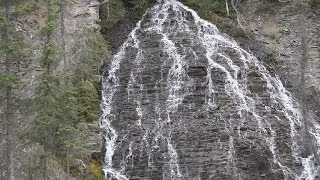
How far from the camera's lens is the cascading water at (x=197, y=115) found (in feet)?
52.5

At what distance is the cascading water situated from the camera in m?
16.0

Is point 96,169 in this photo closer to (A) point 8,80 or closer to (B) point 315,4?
(A) point 8,80

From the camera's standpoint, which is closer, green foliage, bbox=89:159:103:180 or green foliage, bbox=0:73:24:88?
green foliage, bbox=0:73:24:88

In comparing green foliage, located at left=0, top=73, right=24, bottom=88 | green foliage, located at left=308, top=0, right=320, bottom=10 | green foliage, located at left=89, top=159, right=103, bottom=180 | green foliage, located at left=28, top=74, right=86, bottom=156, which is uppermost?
green foliage, located at left=308, top=0, right=320, bottom=10

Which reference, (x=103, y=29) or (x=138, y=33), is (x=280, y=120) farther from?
(x=103, y=29)

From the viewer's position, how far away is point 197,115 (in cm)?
1781

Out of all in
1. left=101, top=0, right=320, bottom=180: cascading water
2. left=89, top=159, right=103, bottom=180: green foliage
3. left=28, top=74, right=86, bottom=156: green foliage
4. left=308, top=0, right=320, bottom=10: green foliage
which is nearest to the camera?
left=28, top=74, right=86, bottom=156: green foliage

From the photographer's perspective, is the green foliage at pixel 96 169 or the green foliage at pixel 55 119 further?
the green foliage at pixel 96 169

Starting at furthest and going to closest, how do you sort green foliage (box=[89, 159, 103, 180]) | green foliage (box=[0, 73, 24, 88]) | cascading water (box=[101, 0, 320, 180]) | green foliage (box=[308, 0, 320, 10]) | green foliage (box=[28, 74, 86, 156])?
green foliage (box=[308, 0, 320, 10]) → cascading water (box=[101, 0, 320, 180]) → green foliage (box=[89, 159, 103, 180]) → green foliage (box=[28, 74, 86, 156]) → green foliage (box=[0, 73, 24, 88])

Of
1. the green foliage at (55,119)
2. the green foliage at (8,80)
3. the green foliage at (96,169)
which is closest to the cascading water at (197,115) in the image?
the green foliage at (96,169)

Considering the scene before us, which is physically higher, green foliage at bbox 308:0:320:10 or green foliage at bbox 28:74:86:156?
green foliage at bbox 308:0:320:10

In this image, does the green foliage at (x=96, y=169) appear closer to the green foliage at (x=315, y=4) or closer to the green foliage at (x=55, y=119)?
the green foliage at (x=55, y=119)

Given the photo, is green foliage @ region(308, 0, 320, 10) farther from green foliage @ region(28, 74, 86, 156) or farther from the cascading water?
green foliage @ region(28, 74, 86, 156)

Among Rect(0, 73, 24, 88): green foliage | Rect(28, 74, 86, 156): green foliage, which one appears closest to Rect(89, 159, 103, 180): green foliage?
Rect(28, 74, 86, 156): green foliage
